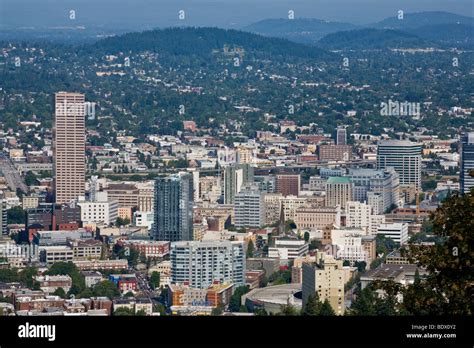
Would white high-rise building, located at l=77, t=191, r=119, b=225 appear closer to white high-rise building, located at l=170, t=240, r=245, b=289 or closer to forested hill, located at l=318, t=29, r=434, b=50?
white high-rise building, located at l=170, t=240, r=245, b=289

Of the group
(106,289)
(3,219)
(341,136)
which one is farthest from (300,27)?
(106,289)

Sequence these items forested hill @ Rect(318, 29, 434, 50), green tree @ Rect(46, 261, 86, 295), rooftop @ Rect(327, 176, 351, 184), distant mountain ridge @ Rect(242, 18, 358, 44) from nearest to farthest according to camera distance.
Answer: green tree @ Rect(46, 261, 86, 295)
distant mountain ridge @ Rect(242, 18, 358, 44)
rooftop @ Rect(327, 176, 351, 184)
forested hill @ Rect(318, 29, 434, 50)

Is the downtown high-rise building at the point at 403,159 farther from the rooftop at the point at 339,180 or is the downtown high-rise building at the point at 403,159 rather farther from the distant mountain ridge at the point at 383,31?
the distant mountain ridge at the point at 383,31

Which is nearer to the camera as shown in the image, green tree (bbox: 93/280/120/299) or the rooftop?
green tree (bbox: 93/280/120/299)

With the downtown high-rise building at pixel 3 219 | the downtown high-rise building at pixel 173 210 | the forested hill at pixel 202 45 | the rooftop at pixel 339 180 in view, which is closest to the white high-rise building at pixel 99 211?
the downtown high-rise building at pixel 173 210

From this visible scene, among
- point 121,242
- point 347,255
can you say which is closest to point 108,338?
point 347,255

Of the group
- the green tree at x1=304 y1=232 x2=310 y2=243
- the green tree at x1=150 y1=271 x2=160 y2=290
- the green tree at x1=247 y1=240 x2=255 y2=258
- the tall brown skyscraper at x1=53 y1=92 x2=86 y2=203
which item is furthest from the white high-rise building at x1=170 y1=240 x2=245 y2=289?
the tall brown skyscraper at x1=53 y1=92 x2=86 y2=203

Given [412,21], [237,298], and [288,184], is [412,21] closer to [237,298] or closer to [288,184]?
[288,184]
